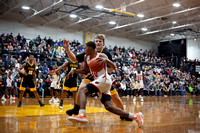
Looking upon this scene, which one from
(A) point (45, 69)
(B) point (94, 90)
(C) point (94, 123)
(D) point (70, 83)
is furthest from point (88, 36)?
(B) point (94, 90)

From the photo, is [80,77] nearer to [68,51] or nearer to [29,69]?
[29,69]

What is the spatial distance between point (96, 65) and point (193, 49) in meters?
32.7

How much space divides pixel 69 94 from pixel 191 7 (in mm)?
15063

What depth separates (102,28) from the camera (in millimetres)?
28328

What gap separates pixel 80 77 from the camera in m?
16.6

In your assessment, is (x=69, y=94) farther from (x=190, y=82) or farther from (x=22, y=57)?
(x=190, y=82)

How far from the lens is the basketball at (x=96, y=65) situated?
375 cm

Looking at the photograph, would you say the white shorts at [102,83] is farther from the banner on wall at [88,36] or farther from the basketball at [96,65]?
the banner on wall at [88,36]

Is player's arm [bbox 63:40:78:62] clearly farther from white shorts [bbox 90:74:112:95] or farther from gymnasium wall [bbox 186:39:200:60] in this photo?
gymnasium wall [bbox 186:39:200:60]

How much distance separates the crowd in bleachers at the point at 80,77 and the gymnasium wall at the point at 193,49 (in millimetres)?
2807

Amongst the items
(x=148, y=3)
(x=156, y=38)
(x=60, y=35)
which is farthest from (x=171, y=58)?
(x=60, y=35)

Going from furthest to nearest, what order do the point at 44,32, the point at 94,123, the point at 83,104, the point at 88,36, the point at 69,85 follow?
the point at 88,36, the point at 44,32, the point at 69,85, the point at 94,123, the point at 83,104

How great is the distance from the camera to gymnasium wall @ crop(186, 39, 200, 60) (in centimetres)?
3259

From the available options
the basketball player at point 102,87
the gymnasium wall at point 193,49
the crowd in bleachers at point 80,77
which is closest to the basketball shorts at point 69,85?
the basketball player at point 102,87
